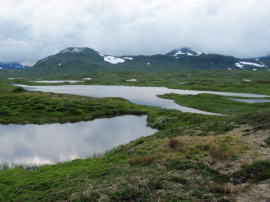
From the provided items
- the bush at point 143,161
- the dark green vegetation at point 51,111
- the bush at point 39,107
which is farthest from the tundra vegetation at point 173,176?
the bush at point 39,107

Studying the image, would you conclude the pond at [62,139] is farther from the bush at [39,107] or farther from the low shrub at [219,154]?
the low shrub at [219,154]

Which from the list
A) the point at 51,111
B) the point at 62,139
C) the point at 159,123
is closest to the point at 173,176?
the point at 62,139

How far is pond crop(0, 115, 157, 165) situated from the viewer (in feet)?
105

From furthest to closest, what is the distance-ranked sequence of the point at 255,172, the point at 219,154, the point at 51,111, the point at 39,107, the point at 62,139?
1. the point at 39,107
2. the point at 51,111
3. the point at 62,139
4. the point at 219,154
5. the point at 255,172

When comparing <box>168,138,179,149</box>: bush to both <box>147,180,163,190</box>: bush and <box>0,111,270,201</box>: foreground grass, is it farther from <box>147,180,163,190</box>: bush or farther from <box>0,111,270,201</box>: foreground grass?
<box>147,180,163,190</box>: bush

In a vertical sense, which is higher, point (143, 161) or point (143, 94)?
point (143, 94)

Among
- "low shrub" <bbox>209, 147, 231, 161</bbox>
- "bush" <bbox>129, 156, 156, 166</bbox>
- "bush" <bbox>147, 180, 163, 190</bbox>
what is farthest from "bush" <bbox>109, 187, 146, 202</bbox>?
"low shrub" <bbox>209, 147, 231, 161</bbox>

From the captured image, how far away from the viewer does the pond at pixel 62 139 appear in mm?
32094

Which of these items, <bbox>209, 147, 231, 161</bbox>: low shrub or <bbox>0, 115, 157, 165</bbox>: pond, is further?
<bbox>0, 115, 157, 165</bbox>: pond

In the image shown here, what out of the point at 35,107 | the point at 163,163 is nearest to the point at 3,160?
the point at 163,163

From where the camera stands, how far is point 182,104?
3425 inches

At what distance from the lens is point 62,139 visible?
41188 millimetres

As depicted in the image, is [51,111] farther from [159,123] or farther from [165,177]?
[165,177]

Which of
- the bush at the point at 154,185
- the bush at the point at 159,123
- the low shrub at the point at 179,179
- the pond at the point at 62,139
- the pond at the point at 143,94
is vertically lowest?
the pond at the point at 62,139
